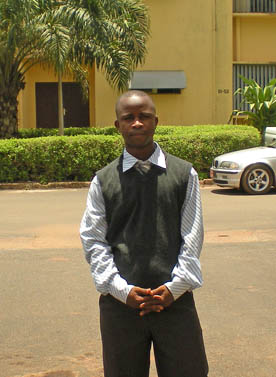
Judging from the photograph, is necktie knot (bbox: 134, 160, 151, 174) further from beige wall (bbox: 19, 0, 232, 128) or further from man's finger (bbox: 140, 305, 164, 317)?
beige wall (bbox: 19, 0, 232, 128)

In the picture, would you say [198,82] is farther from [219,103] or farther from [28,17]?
[28,17]

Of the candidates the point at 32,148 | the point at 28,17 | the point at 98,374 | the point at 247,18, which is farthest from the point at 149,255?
the point at 247,18

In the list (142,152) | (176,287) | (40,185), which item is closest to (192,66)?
(40,185)

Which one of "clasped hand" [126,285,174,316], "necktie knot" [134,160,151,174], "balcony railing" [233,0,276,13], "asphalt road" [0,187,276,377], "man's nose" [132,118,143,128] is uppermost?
"balcony railing" [233,0,276,13]

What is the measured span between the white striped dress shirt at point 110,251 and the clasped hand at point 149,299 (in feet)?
0.14

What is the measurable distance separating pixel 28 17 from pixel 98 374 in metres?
12.1

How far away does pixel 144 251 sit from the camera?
109 inches

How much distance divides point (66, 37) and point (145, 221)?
1317 cm

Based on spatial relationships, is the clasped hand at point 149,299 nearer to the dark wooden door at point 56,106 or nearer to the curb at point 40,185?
the curb at point 40,185

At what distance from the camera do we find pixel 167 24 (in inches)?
909

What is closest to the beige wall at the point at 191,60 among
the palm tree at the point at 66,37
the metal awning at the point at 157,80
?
the metal awning at the point at 157,80

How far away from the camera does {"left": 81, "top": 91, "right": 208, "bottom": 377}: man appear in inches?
109

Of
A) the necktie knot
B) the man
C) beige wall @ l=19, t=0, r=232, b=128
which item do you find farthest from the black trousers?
beige wall @ l=19, t=0, r=232, b=128

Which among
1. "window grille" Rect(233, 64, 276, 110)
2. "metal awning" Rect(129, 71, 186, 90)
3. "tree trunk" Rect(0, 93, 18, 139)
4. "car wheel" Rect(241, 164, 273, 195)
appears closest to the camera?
"car wheel" Rect(241, 164, 273, 195)
